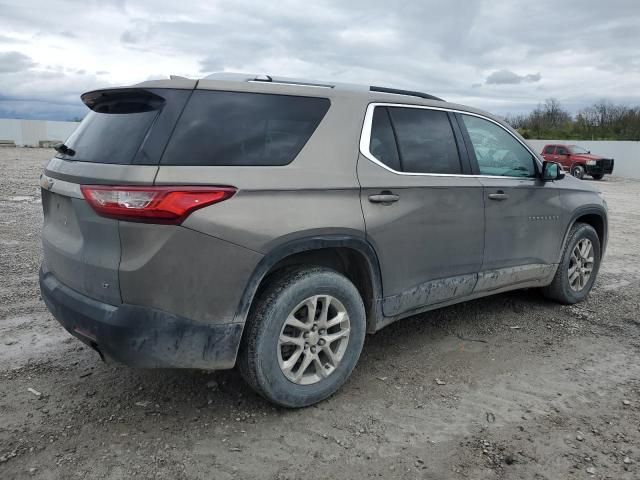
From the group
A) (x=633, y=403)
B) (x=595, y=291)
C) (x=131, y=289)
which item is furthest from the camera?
(x=595, y=291)

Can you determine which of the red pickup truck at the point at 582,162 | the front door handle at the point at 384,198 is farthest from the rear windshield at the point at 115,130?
the red pickup truck at the point at 582,162

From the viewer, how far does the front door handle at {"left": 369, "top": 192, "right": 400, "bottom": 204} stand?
338cm

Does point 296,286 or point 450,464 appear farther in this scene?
point 296,286

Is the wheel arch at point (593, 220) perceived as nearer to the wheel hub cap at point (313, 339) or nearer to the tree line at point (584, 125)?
the wheel hub cap at point (313, 339)

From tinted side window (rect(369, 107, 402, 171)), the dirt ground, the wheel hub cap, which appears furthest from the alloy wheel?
the wheel hub cap

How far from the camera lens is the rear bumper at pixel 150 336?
2.71 m

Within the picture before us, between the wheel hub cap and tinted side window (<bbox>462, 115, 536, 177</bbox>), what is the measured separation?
1750 mm

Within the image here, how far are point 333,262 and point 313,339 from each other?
0.52 metres

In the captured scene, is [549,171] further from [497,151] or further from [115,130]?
[115,130]

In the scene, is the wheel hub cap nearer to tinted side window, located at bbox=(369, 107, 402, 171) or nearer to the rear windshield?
tinted side window, located at bbox=(369, 107, 402, 171)

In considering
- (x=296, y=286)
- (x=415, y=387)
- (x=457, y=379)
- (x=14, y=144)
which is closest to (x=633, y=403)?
(x=457, y=379)

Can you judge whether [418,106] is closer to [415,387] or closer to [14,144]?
[415,387]

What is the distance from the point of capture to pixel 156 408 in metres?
3.23

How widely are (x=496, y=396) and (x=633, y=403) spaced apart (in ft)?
2.76
